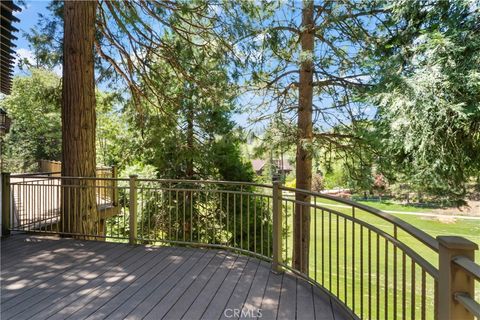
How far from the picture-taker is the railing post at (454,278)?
126 centimetres

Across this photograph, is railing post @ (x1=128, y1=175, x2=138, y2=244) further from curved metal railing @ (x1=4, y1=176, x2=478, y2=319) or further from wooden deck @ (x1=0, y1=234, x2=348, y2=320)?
wooden deck @ (x1=0, y1=234, x2=348, y2=320)

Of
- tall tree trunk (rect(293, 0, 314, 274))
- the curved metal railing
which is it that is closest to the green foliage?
the curved metal railing

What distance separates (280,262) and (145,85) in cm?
512

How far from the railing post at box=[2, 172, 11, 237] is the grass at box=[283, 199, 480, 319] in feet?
14.8

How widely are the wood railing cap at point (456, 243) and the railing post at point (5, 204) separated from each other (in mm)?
6001

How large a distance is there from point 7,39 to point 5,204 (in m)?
3.08

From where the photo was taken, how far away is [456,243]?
1.28 metres

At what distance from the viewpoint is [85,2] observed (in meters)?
5.23

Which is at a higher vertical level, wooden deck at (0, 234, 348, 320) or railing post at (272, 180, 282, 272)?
railing post at (272, 180, 282, 272)

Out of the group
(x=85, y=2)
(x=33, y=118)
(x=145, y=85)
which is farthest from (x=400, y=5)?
(x=33, y=118)

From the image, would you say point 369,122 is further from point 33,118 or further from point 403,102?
point 33,118

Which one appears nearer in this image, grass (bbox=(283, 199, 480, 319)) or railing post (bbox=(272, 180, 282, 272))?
A: grass (bbox=(283, 199, 480, 319))

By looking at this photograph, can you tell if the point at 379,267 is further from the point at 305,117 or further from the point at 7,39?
the point at 305,117

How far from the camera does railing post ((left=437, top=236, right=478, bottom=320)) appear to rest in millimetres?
1263
